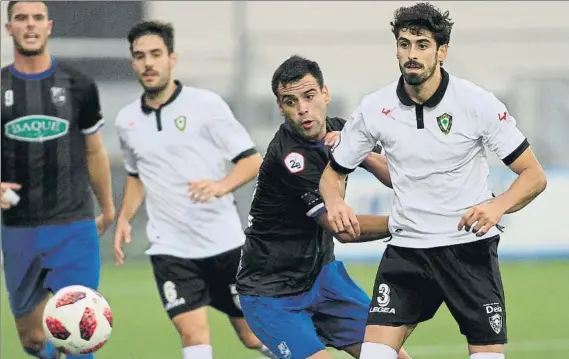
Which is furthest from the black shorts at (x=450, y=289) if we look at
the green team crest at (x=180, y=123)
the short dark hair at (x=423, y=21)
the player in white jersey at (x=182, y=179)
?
the green team crest at (x=180, y=123)

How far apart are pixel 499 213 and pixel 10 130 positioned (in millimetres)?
3191

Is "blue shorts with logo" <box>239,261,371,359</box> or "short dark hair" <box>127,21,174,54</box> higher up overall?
"short dark hair" <box>127,21,174,54</box>

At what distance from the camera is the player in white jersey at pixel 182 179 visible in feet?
Answer: 22.7

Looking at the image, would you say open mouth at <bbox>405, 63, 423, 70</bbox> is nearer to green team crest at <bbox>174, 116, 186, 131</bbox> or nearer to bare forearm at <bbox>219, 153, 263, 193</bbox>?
bare forearm at <bbox>219, 153, 263, 193</bbox>

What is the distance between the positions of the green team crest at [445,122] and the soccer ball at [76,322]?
7.46 feet

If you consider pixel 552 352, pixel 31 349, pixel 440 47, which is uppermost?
pixel 440 47

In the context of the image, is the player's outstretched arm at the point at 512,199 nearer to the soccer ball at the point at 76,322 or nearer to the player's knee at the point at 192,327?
the player's knee at the point at 192,327

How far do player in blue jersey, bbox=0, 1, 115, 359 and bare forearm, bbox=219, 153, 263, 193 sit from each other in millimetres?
798

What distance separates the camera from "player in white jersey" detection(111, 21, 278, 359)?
693 cm

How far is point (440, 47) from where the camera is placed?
529 cm

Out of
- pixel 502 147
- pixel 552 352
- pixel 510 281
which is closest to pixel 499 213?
pixel 502 147

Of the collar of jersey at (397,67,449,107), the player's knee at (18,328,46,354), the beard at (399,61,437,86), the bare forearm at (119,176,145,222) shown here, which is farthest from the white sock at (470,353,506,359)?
the player's knee at (18,328,46,354)

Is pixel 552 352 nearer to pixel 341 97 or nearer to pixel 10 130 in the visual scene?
pixel 10 130

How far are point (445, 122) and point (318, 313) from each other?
4.00ft
